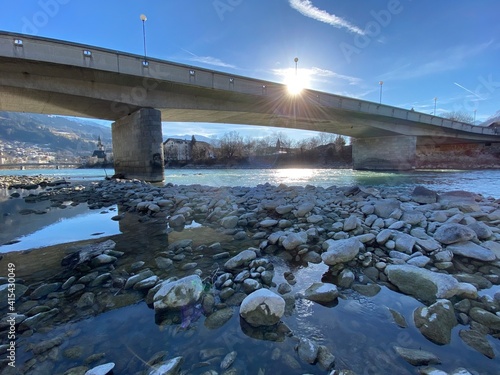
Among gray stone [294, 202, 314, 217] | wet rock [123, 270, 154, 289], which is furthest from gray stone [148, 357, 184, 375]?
gray stone [294, 202, 314, 217]

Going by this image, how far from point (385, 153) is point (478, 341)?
38.2m

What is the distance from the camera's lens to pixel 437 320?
2.01 metres

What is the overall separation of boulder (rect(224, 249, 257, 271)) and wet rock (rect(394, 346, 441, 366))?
6.25 ft

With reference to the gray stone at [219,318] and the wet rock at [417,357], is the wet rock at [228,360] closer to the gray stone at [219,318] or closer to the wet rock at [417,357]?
the gray stone at [219,318]

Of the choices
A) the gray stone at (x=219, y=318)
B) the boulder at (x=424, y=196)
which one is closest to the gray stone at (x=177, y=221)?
the gray stone at (x=219, y=318)

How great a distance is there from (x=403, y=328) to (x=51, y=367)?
9.27ft

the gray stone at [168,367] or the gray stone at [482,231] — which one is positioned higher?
the gray stone at [482,231]

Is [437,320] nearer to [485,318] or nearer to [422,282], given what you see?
[485,318]

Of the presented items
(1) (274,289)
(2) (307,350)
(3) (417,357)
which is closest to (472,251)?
(3) (417,357)

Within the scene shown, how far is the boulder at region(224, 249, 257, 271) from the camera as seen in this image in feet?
10.3

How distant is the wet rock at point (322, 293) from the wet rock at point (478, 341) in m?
1.03

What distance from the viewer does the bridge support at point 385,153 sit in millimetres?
32375

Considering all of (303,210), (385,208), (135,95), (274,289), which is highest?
(135,95)

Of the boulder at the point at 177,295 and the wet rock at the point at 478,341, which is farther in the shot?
the boulder at the point at 177,295
